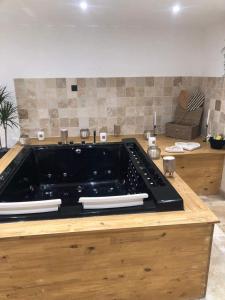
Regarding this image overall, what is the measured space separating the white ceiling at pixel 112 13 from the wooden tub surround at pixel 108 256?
76.3 inches

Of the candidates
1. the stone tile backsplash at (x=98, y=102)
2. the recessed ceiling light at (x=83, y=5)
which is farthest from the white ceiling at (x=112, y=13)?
the stone tile backsplash at (x=98, y=102)

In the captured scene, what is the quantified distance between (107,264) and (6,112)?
8.03ft

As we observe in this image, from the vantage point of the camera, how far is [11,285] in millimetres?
1504

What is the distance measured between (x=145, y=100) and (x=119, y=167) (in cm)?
112

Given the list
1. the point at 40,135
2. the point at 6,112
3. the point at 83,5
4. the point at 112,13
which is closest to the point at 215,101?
the point at 112,13

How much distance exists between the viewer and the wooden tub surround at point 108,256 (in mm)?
1452

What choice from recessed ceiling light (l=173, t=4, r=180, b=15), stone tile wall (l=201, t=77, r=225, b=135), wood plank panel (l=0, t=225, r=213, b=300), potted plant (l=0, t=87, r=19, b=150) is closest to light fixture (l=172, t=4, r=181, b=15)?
recessed ceiling light (l=173, t=4, r=180, b=15)

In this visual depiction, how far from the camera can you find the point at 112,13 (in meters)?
2.62

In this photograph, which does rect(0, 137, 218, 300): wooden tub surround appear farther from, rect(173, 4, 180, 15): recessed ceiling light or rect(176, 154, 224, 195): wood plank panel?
rect(173, 4, 180, 15): recessed ceiling light

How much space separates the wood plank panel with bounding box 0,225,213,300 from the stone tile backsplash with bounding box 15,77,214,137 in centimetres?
229

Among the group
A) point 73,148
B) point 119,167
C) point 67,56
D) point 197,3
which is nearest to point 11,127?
point 73,148

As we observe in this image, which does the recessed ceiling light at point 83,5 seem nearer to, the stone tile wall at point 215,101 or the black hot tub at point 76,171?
the black hot tub at point 76,171

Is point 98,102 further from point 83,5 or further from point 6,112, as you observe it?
point 83,5

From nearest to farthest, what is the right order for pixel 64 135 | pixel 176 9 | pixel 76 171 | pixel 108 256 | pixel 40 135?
pixel 108 256 < pixel 176 9 < pixel 76 171 < pixel 64 135 < pixel 40 135
